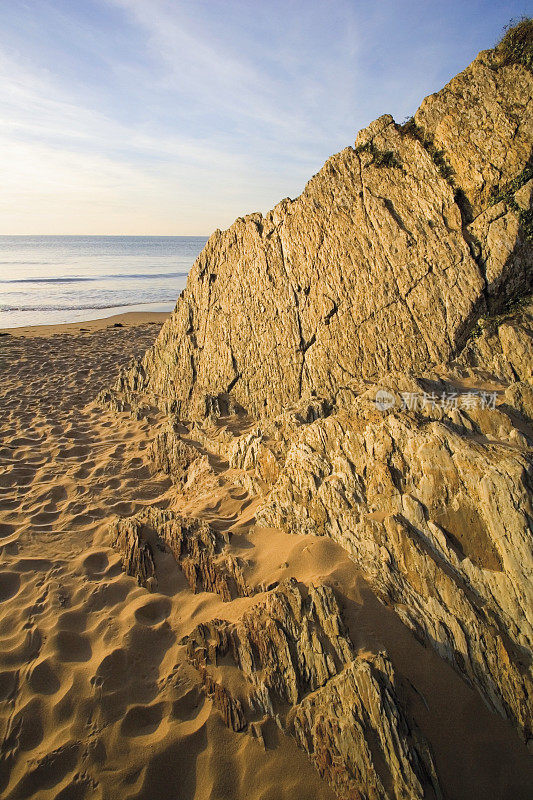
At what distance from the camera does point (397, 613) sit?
143 inches

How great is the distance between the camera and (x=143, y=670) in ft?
12.4

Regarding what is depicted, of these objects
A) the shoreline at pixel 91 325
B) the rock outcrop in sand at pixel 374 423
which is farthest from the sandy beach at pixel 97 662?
the shoreline at pixel 91 325

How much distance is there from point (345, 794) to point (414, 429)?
10.3 ft

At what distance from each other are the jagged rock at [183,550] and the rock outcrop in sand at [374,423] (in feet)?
0.09

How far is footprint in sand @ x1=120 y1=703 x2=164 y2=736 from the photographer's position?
335cm

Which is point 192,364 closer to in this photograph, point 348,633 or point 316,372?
point 316,372

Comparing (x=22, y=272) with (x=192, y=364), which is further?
(x=22, y=272)

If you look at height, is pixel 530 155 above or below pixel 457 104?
below

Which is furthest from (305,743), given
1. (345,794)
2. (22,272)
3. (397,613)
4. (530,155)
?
(22,272)

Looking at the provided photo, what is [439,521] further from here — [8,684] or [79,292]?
[79,292]

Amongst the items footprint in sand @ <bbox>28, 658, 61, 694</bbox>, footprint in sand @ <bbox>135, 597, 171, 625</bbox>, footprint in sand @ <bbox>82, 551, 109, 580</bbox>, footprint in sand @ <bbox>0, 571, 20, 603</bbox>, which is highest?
footprint in sand @ <bbox>135, 597, 171, 625</bbox>

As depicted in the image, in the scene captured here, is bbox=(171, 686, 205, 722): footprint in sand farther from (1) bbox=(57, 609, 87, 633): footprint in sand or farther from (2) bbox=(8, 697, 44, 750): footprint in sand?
(1) bbox=(57, 609, 87, 633): footprint in sand

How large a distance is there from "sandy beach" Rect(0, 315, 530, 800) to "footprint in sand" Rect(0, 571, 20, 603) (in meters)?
0.01

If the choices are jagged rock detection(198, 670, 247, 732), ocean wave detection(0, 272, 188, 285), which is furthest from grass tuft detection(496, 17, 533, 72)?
ocean wave detection(0, 272, 188, 285)
